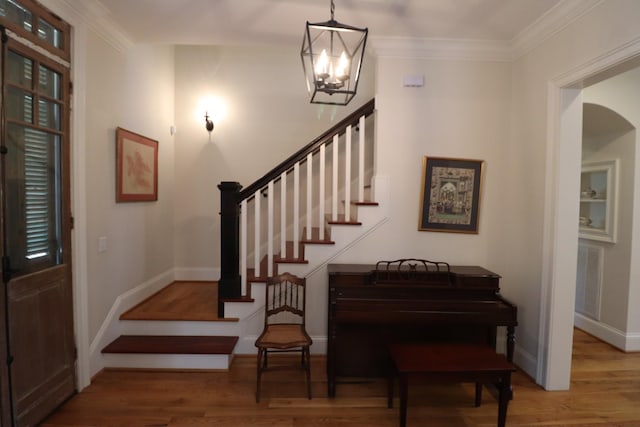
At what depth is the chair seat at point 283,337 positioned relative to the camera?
230 centimetres

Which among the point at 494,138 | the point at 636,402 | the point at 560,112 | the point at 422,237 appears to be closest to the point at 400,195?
the point at 422,237

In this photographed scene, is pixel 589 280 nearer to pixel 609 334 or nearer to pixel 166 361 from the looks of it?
pixel 609 334

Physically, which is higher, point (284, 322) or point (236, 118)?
point (236, 118)

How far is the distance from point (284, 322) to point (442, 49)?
293cm

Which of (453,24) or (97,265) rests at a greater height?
(453,24)

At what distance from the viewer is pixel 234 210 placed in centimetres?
280

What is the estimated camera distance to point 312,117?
12.8ft

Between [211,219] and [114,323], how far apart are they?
159 centimetres

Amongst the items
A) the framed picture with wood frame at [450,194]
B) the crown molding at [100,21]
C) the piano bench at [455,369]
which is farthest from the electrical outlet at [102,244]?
the framed picture with wood frame at [450,194]

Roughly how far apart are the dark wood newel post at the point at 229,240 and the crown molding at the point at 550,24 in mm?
2777

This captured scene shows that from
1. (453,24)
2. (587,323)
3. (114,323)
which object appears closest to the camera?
(453,24)

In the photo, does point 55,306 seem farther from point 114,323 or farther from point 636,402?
point 636,402

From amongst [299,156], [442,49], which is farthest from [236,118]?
Result: [442,49]

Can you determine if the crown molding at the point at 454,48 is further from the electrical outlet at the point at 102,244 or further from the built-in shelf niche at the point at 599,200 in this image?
the electrical outlet at the point at 102,244
